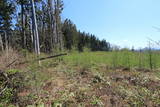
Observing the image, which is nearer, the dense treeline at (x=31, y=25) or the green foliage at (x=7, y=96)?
the green foliage at (x=7, y=96)

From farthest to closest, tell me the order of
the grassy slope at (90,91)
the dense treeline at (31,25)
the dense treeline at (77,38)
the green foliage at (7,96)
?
the dense treeline at (77,38) → the dense treeline at (31,25) → the green foliage at (7,96) → the grassy slope at (90,91)

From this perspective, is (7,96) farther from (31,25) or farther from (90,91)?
(31,25)

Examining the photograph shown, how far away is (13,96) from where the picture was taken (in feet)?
13.1

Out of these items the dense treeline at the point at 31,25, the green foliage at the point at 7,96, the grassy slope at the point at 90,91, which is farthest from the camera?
the dense treeline at the point at 31,25

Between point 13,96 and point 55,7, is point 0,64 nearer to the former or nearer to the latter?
point 13,96

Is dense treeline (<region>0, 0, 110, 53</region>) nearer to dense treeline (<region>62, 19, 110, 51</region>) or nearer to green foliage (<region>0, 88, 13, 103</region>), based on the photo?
dense treeline (<region>62, 19, 110, 51</region>)

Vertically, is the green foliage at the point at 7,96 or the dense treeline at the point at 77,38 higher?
the dense treeline at the point at 77,38

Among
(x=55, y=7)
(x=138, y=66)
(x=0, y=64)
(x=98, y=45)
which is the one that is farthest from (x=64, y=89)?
(x=98, y=45)

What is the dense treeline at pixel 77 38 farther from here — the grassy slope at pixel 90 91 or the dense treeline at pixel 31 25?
the grassy slope at pixel 90 91

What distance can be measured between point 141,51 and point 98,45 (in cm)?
3178

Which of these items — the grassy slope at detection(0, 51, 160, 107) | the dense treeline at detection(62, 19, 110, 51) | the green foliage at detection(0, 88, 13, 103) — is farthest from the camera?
the dense treeline at detection(62, 19, 110, 51)

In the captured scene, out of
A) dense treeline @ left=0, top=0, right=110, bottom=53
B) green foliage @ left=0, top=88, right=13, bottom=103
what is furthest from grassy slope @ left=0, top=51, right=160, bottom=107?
dense treeline @ left=0, top=0, right=110, bottom=53

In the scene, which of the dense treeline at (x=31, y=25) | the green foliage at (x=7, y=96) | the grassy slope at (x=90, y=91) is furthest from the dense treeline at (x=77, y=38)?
the green foliage at (x=7, y=96)

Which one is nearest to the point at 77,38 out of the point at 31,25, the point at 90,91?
the point at 31,25
